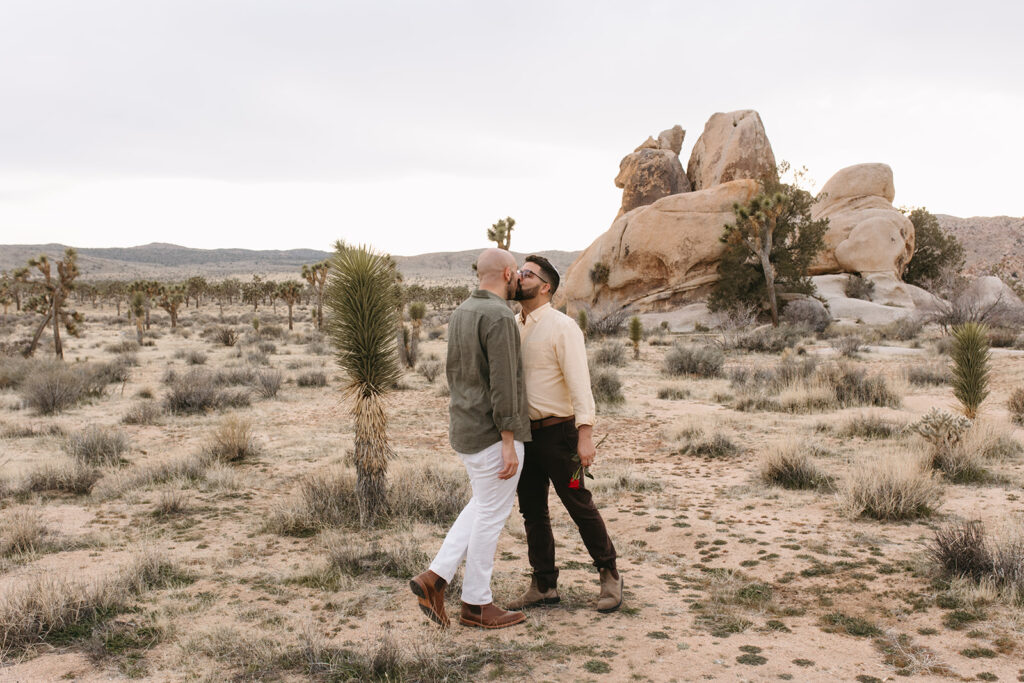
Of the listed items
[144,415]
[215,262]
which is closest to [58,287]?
[144,415]

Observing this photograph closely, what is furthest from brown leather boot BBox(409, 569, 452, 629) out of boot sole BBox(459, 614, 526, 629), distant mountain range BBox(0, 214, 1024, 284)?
distant mountain range BBox(0, 214, 1024, 284)

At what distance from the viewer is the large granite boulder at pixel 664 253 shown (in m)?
32.8

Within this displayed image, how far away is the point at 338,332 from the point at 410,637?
2965 mm

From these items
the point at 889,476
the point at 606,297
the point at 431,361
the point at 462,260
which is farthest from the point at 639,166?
the point at 462,260

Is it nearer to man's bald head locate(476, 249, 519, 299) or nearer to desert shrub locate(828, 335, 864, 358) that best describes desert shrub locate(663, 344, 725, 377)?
desert shrub locate(828, 335, 864, 358)

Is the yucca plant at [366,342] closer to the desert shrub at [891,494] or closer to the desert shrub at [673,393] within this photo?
the desert shrub at [891,494]

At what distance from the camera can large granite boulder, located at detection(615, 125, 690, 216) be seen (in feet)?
130

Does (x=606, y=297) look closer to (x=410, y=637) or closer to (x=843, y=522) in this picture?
(x=843, y=522)

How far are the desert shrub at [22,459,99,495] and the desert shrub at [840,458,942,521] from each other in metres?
7.69

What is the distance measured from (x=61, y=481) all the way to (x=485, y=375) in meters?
5.87

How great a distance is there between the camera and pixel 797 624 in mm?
3777

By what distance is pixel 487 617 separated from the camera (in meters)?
3.75

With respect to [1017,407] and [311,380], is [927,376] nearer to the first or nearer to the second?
[1017,407]

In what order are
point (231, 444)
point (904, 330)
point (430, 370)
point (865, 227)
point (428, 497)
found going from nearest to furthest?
1. point (428, 497)
2. point (231, 444)
3. point (430, 370)
4. point (904, 330)
5. point (865, 227)
